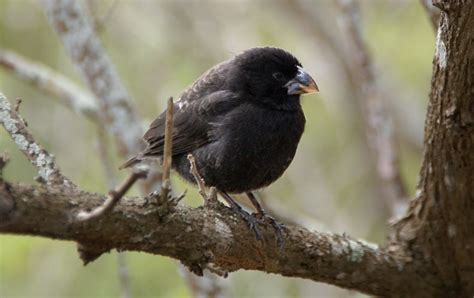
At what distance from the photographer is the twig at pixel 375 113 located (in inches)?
207

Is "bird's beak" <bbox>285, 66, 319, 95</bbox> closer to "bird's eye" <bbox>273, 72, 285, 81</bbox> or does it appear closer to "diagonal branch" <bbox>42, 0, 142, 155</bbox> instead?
"bird's eye" <bbox>273, 72, 285, 81</bbox>

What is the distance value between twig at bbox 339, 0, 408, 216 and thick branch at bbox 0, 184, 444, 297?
128cm

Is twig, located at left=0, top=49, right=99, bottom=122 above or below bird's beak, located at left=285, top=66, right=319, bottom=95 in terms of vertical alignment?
above

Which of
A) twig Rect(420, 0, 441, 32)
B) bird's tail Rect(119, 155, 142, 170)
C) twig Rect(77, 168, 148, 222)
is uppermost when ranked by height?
twig Rect(420, 0, 441, 32)

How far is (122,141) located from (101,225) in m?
2.64

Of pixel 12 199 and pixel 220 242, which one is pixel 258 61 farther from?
pixel 12 199

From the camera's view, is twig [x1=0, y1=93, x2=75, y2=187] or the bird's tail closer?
twig [x1=0, y1=93, x2=75, y2=187]

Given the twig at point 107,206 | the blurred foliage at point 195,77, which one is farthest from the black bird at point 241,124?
the blurred foliage at point 195,77

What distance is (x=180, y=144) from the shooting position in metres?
4.36

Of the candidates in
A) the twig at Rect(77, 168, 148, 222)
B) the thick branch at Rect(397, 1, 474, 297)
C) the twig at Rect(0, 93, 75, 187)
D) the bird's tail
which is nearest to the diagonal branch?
the bird's tail

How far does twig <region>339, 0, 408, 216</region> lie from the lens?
525 centimetres

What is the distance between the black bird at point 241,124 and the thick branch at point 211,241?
342mm

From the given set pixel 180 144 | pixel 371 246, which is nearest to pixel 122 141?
pixel 180 144

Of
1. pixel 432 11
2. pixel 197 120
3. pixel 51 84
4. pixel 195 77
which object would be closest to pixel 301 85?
pixel 197 120
